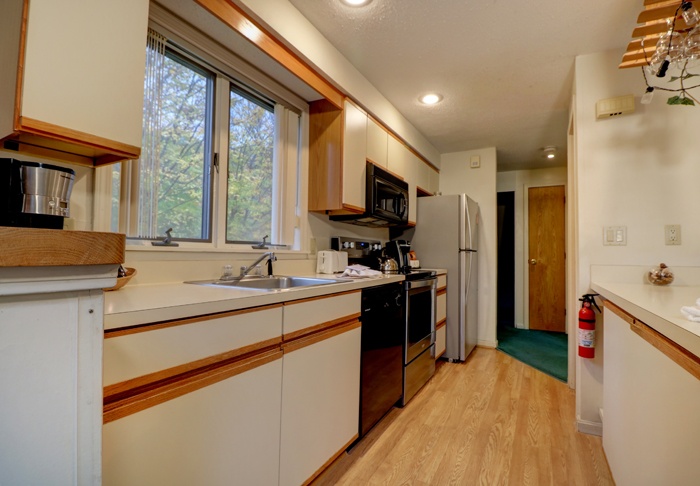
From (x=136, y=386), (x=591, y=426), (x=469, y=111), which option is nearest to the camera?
(x=136, y=386)

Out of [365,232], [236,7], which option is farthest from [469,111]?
[236,7]

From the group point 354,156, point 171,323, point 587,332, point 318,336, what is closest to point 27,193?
point 171,323

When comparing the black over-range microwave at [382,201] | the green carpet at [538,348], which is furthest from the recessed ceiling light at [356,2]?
the green carpet at [538,348]

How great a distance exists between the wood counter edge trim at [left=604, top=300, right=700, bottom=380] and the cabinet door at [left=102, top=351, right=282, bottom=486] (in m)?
1.16

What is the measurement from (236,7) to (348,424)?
6.60 ft

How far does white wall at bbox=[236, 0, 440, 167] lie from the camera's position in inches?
63.7

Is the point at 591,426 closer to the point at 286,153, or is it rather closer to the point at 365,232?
the point at 365,232

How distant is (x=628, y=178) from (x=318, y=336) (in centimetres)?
201

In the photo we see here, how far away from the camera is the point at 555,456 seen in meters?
1.80

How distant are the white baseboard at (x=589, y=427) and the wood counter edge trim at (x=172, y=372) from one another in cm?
198

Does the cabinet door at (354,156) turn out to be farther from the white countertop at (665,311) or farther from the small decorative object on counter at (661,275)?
the small decorative object on counter at (661,275)

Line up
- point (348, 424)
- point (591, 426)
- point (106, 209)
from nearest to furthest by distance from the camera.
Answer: point (106, 209) < point (348, 424) < point (591, 426)

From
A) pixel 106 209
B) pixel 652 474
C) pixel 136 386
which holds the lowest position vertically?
pixel 652 474

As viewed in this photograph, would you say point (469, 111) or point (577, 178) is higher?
point (469, 111)
